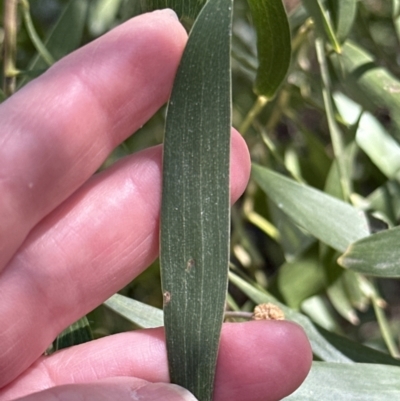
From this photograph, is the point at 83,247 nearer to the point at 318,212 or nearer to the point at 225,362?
the point at 225,362

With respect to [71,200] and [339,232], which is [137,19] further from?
[339,232]

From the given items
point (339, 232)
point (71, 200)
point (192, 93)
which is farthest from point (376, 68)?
point (71, 200)

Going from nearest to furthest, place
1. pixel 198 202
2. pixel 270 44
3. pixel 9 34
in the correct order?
pixel 198 202
pixel 270 44
pixel 9 34

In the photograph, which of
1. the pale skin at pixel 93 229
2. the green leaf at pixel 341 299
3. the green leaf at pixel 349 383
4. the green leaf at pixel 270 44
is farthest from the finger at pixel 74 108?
the green leaf at pixel 341 299

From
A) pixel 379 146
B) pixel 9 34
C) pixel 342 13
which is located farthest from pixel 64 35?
pixel 379 146

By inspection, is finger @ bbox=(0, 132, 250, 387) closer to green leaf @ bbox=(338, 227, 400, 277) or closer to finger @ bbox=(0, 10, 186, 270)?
finger @ bbox=(0, 10, 186, 270)

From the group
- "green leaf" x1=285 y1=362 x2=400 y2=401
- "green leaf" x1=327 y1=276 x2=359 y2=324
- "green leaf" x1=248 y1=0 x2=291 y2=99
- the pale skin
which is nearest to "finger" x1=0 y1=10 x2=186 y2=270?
the pale skin

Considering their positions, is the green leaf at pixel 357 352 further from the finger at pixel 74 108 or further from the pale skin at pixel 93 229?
the finger at pixel 74 108
